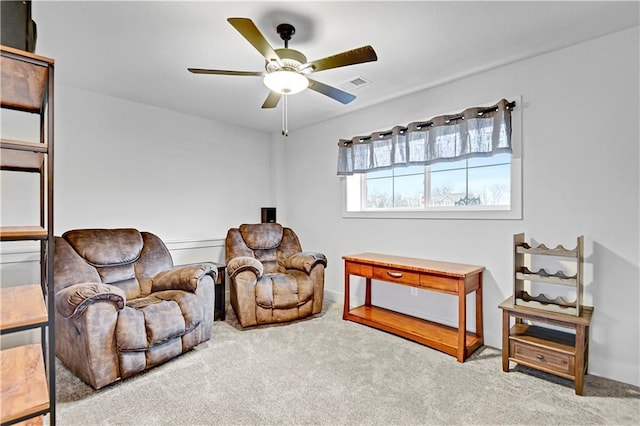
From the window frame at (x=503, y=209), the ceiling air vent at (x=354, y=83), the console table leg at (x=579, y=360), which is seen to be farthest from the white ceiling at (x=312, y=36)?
the console table leg at (x=579, y=360)

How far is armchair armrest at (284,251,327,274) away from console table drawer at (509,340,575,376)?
1.90 meters

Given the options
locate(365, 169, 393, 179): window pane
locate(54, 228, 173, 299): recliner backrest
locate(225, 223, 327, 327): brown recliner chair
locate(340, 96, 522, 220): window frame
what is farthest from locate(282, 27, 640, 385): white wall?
locate(54, 228, 173, 299): recliner backrest

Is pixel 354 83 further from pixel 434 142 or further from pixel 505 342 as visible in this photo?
pixel 505 342

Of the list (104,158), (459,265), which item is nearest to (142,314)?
(104,158)

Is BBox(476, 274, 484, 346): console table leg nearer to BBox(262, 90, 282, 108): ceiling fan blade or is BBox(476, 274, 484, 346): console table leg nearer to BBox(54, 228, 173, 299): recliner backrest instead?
BBox(262, 90, 282, 108): ceiling fan blade

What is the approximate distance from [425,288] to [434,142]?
1.40 m

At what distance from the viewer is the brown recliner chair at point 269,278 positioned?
3223 millimetres

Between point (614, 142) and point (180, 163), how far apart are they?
420 cm

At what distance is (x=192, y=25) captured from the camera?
86.4 inches

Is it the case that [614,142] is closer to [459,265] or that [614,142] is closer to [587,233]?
[587,233]

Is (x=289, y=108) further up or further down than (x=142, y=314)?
further up

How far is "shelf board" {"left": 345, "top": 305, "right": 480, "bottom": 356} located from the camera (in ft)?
8.99

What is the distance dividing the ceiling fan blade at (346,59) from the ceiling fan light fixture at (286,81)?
0.44 ft

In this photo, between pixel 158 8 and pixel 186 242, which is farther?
pixel 186 242
